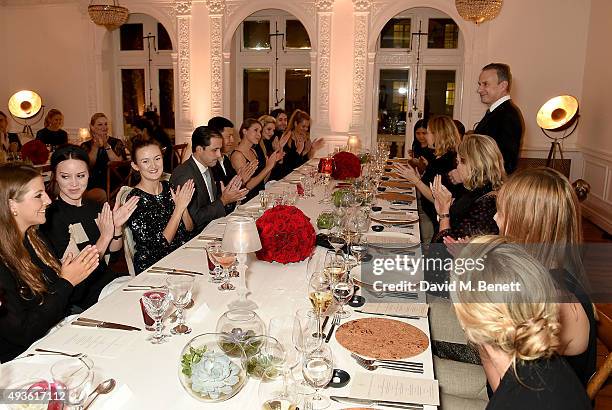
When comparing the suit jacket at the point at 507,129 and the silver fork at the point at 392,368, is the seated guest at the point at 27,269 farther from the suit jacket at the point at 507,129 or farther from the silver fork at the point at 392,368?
the suit jacket at the point at 507,129

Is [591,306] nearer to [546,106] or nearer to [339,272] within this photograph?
[339,272]

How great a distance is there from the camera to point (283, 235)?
8.12ft

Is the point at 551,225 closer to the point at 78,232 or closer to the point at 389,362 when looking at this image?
the point at 389,362

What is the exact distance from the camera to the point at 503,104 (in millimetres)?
4160

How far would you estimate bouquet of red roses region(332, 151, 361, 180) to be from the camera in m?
5.21

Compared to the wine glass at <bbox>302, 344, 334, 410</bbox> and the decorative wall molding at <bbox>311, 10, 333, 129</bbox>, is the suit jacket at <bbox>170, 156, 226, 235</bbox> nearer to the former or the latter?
the wine glass at <bbox>302, 344, 334, 410</bbox>

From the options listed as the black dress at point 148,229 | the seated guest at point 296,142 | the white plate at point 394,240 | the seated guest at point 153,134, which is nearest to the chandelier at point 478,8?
the seated guest at point 296,142

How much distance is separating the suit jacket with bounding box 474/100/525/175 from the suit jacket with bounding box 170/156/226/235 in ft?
7.05

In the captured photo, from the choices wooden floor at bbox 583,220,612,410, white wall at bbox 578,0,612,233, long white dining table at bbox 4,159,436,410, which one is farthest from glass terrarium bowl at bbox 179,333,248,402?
white wall at bbox 578,0,612,233

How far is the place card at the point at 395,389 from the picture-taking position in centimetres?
148

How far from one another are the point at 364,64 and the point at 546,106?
2793 millimetres

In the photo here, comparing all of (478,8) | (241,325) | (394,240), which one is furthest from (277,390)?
(478,8)

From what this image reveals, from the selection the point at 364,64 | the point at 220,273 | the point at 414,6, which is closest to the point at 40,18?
the point at 364,64

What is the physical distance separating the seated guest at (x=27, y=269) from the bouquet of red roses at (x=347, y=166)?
316 centimetres
